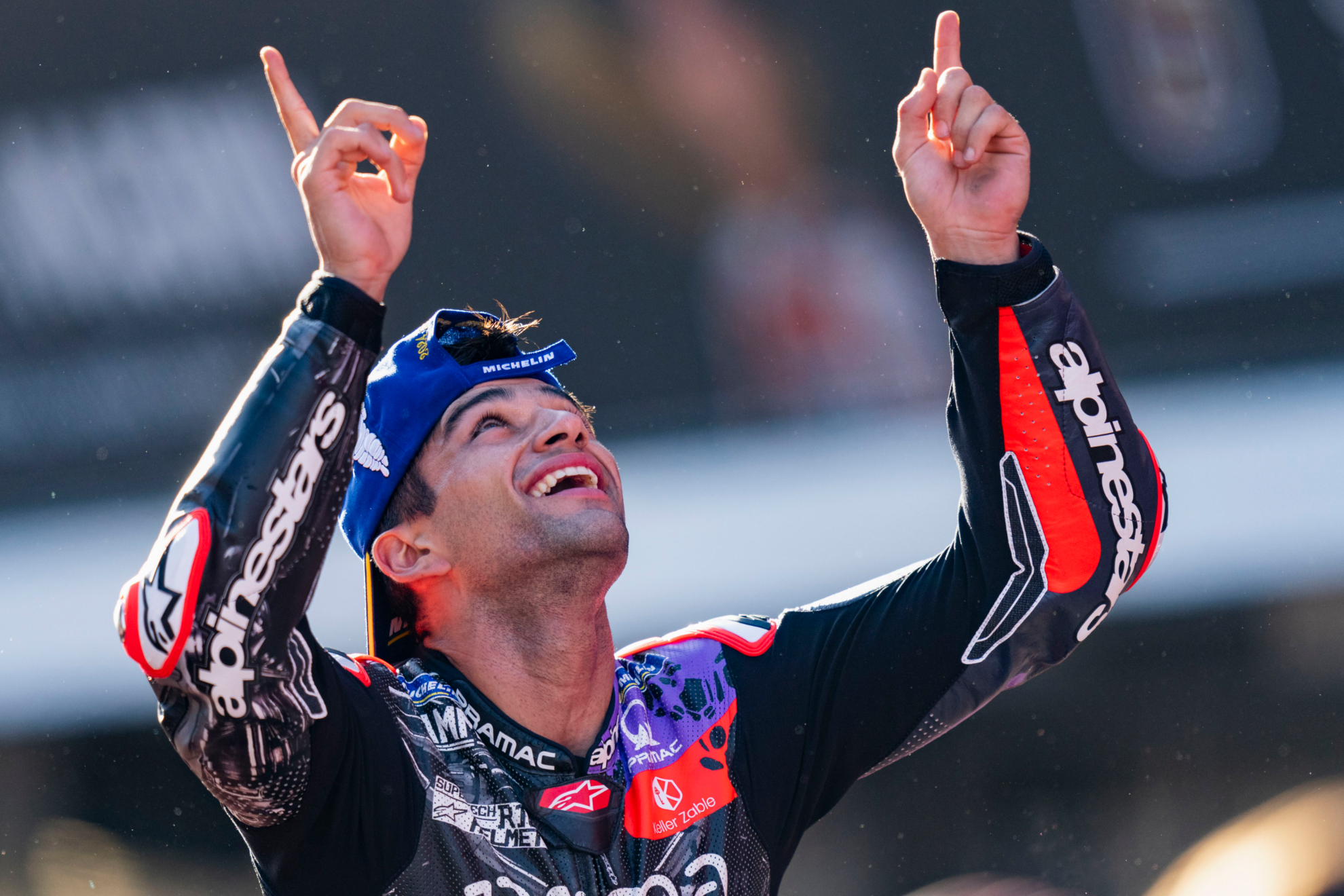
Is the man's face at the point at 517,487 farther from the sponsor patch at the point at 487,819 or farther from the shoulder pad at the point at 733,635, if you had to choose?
the sponsor patch at the point at 487,819

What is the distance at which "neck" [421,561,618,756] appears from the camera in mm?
1923

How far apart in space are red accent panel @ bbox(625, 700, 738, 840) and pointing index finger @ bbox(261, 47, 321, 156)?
1051 millimetres

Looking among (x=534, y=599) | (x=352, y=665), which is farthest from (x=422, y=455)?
(x=352, y=665)

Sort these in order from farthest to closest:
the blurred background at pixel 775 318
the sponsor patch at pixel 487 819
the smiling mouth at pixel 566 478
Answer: the blurred background at pixel 775 318 → the smiling mouth at pixel 566 478 → the sponsor patch at pixel 487 819

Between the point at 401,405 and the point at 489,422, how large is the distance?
0.51ft

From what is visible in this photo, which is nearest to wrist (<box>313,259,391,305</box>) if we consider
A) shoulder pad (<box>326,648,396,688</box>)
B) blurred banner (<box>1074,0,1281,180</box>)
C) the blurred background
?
shoulder pad (<box>326,648,396,688</box>)

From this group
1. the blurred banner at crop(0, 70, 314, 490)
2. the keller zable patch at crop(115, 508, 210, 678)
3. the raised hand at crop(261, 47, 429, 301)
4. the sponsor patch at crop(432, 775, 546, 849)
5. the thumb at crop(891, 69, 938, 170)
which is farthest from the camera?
the blurred banner at crop(0, 70, 314, 490)

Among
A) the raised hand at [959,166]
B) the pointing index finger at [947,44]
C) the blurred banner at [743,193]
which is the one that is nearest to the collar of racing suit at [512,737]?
the raised hand at [959,166]

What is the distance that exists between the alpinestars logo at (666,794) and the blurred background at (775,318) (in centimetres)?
177

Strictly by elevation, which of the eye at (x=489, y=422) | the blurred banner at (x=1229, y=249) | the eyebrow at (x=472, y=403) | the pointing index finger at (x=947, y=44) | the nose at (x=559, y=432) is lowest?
the blurred banner at (x=1229, y=249)

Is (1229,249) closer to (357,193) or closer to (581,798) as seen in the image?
(581,798)

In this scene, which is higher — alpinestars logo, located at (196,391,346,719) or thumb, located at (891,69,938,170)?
thumb, located at (891,69,938,170)

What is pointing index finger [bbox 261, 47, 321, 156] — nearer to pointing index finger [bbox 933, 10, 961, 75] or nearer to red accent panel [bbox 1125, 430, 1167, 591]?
pointing index finger [bbox 933, 10, 961, 75]

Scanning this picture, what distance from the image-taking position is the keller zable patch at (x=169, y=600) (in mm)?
1379
